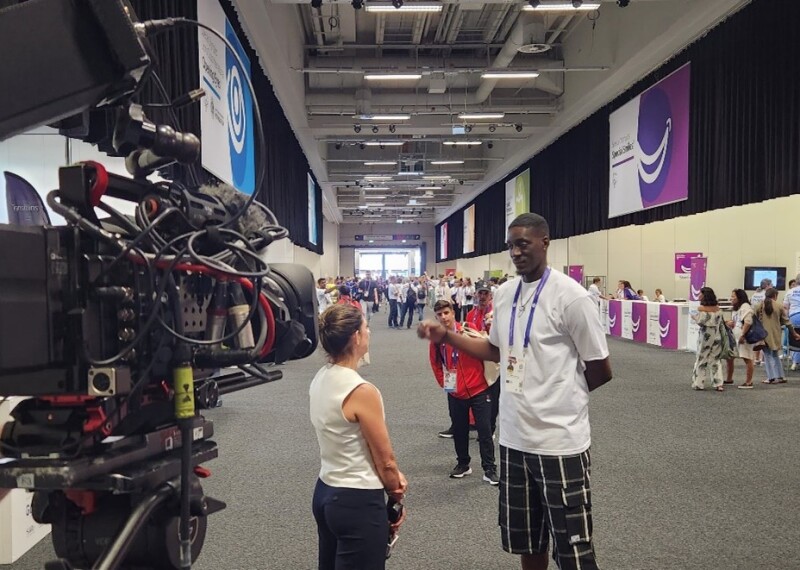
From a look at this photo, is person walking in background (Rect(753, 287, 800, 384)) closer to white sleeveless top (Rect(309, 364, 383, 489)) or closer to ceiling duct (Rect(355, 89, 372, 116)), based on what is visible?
white sleeveless top (Rect(309, 364, 383, 489))

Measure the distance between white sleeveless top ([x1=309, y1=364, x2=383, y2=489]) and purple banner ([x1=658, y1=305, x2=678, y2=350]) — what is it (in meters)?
10.4

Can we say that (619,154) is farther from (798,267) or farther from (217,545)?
(217,545)

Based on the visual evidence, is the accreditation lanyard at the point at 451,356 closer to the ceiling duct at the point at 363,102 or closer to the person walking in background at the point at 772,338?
the person walking in background at the point at 772,338

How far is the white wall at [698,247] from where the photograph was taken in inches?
478

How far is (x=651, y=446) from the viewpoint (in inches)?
187

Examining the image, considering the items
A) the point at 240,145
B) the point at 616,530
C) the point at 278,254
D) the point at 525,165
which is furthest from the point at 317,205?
the point at 616,530

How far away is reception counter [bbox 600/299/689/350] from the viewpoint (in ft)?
35.9

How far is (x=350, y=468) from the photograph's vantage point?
1.83 meters

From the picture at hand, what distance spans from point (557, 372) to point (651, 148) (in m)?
8.65

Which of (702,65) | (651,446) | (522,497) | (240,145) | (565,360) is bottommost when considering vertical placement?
(651,446)

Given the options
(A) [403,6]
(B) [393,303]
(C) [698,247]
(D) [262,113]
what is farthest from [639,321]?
(D) [262,113]

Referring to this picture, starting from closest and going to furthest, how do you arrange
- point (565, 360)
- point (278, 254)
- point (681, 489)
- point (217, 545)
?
point (565, 360) < point (217, 545) < point (681, 489) < point (278, 254)

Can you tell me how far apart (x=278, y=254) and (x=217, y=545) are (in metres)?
7.10

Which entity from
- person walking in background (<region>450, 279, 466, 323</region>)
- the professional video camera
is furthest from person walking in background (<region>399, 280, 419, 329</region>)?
the professional video camera
